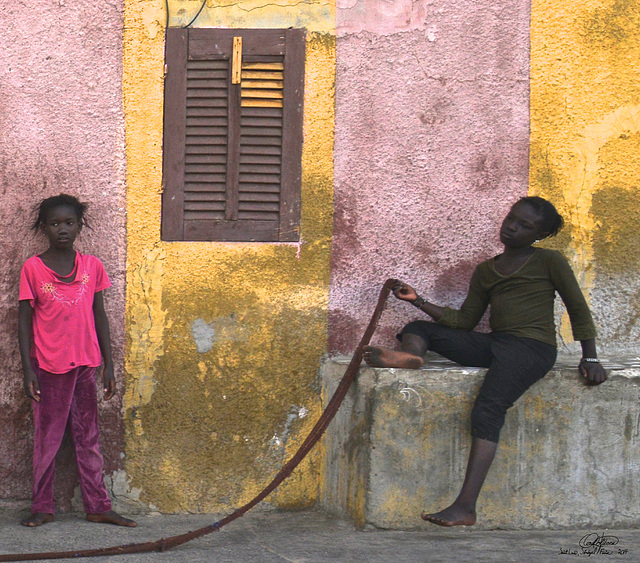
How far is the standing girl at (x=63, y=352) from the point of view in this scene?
13.4 ft

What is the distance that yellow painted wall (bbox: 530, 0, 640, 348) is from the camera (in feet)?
14.8

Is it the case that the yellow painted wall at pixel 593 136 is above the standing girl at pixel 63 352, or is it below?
above

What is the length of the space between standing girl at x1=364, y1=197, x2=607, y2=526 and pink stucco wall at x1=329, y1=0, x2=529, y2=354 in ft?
0.94

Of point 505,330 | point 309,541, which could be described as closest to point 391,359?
point 505,330

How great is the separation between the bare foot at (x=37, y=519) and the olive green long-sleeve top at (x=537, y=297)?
7.33 ft

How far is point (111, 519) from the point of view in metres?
4.17

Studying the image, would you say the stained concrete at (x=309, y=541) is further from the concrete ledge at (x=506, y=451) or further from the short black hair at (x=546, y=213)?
the short black hair at (x=546, y=213)

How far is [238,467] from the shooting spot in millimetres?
4438

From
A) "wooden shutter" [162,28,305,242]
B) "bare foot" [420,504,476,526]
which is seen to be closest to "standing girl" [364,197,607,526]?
"bare foot" [420,504,476,526]

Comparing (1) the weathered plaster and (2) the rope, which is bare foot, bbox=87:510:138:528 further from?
(1) the weathered plaster

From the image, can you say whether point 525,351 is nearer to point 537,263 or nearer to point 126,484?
point 537,263

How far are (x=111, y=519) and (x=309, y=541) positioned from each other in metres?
0.94

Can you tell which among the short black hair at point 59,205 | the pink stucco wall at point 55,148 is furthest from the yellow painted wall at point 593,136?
the short black hair at point 59,205

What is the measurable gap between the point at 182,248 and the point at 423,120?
1.34 m
